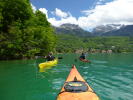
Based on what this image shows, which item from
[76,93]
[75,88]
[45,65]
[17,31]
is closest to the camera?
[76,93]

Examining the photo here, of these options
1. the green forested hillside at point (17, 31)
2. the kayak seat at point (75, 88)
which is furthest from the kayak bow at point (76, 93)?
the green forested hillside at point (17, 31)

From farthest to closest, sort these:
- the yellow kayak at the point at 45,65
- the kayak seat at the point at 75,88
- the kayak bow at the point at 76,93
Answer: the yellow kayak at the point at 45,65 < the kayak seat at the point at 75,88 < the kayak bow at the point at 76,93

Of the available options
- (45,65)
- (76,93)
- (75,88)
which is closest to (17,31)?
(45,65)

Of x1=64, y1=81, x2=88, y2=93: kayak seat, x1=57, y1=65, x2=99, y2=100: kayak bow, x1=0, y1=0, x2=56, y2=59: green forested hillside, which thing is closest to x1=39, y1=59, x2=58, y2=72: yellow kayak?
x1=0, y1=0, x2=56, y2=59: green forested hillside

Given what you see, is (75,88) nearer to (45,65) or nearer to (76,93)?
(76,93)

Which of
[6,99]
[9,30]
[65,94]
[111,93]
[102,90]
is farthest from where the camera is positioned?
[9,30]

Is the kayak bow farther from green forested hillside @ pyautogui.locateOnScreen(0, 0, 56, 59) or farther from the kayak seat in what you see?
green forested hillside @ pyautogui.locateOnScreen(0, 0, 56, 59)

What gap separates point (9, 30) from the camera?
53.8 m

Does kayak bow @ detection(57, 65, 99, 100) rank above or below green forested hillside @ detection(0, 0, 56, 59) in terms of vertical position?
below

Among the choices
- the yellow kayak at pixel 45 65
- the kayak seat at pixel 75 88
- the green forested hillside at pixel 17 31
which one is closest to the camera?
the kayak seat at pixel 75 88

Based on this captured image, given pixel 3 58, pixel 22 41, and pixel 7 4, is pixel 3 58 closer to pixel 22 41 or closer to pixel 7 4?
pixel 22 41

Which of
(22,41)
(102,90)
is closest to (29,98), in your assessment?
(102,90)

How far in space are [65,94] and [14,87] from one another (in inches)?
370

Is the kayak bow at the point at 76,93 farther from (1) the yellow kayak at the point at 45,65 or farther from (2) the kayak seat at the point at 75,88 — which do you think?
(1) the yellow kayak at the point at 45,65
